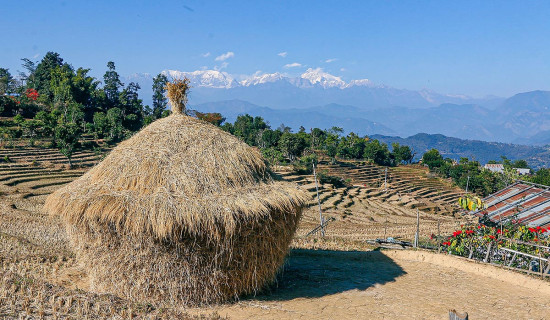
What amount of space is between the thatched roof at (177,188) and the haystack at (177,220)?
19 mm

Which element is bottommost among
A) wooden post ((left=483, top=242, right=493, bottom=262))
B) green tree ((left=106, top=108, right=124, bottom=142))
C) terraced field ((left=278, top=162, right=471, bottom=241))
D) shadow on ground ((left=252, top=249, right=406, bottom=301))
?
terraced field ((left=278, top=162, right=471, bottom=241))

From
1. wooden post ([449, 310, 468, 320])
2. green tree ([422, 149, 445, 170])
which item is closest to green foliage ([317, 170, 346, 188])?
green tree ([422, 149, 445, 170])

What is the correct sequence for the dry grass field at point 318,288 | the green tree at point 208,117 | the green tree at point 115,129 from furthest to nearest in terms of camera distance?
the green tree at point 115,129 < the green tree at point 208,117 < the dry grass field at point 318,288

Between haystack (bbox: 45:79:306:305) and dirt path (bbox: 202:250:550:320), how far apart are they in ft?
2.79

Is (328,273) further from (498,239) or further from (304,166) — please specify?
(304,166)

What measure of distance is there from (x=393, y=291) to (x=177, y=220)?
535 cm

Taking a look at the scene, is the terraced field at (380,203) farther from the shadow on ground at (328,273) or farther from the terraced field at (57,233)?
the shadow on ground at (328,273)

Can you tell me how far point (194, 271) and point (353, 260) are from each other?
5970 millimetres

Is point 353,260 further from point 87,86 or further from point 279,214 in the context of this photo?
point 87,86

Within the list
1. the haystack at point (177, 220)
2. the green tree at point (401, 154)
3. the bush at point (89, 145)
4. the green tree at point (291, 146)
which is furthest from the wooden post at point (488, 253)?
the green tree at point (401, 154)

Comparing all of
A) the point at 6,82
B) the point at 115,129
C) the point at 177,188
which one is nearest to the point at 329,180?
the point at 115,129

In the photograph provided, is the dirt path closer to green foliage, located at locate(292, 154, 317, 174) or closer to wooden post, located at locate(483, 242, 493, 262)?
wooden post, located at locate(483, 242, 493, 262)

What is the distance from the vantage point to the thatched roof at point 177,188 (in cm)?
723

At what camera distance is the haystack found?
733 centimetres
